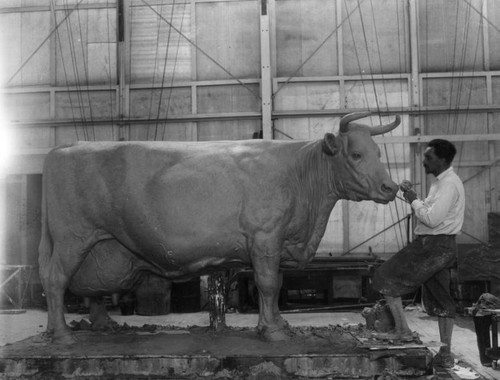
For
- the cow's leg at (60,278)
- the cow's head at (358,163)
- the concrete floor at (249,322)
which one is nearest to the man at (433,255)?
the cow's head at (358,163)

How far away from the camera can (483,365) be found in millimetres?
5512

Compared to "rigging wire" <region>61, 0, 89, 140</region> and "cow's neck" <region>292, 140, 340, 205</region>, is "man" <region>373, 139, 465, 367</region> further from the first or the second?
"rigging wire" <region>61, 0, 89, 140</region>

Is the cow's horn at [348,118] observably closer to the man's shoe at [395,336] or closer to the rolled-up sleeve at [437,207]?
the rolled-up sleeve at [437,207]

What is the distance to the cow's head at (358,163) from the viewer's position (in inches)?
193

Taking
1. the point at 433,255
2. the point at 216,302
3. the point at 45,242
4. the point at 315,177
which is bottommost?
the point at 216,302

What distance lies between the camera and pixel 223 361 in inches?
181

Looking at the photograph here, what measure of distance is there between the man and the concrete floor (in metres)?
1.27

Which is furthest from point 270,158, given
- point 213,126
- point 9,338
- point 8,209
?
point 8,209

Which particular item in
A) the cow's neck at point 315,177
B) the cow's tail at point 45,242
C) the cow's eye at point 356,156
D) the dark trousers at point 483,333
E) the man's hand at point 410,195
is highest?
the cow's eye at point 356,156

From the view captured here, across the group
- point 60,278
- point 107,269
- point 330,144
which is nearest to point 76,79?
point 107,269

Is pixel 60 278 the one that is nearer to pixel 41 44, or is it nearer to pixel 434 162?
pixel 434 162

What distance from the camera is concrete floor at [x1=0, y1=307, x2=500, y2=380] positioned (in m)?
7.14

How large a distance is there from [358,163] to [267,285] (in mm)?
1251

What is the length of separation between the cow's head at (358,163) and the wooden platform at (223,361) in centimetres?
121
